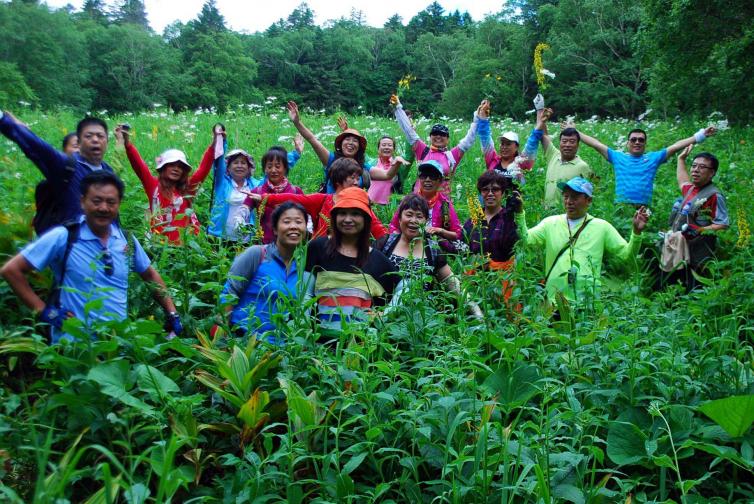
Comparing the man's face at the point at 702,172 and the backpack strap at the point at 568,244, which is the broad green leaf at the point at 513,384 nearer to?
the backpack strap at the point at 568,244

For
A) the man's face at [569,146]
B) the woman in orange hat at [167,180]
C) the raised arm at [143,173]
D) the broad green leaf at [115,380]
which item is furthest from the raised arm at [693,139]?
the broad green leaf at [115,380]

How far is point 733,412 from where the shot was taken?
8.16 ft

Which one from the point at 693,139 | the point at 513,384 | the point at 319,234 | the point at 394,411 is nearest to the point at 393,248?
the point at 319,234

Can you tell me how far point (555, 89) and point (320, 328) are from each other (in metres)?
36.4

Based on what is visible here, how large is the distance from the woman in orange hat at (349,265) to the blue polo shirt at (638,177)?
3873 millimetres

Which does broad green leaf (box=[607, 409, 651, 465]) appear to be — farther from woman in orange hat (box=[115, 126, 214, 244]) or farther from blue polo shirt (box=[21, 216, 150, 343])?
woman in orange hat (box=[115, 126, 214, 244])

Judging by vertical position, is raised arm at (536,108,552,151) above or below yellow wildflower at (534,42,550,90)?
below

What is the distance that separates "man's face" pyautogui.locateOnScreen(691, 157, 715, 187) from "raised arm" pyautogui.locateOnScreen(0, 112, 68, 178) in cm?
492

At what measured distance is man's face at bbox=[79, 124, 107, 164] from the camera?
4.07 m

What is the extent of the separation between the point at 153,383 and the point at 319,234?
1877mm

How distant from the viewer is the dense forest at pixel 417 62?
1404 cm

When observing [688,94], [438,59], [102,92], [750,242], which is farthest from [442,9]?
[750,242]

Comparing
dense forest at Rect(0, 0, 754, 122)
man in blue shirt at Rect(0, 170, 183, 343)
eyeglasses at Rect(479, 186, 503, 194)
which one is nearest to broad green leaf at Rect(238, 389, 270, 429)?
man in blue shirt at Rect(0, 170, 183, 343)

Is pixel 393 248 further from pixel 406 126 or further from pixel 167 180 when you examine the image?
pixel 406 126
